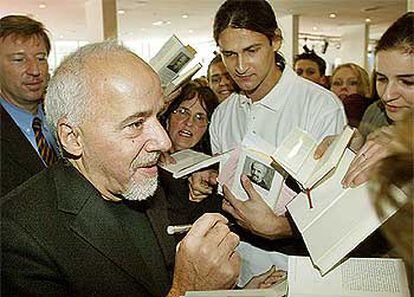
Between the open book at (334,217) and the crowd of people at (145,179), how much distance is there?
4cm

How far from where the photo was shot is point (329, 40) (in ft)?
49.7

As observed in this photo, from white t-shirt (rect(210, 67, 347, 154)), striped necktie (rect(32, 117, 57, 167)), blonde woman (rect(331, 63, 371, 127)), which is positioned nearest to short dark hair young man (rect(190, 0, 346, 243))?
white t-shirt (rect(210, 67, 347, 154))

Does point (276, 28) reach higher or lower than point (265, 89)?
higher

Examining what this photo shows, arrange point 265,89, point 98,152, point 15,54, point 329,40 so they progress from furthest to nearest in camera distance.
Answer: point 329,40 → point 15,54 → point 265,89 → point 98,152

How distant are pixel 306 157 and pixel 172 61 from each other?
702 millimetres

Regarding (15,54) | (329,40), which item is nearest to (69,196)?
(15,54)

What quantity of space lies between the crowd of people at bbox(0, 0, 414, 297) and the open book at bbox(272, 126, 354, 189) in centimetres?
4

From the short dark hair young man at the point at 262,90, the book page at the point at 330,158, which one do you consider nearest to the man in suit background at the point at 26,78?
the short dark hair young man at the point at 262,90

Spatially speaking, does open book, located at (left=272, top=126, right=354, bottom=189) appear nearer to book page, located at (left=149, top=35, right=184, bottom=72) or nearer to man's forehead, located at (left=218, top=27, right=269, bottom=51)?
man's forehead, located at (left=218, top=27, right=269, bottom=51)

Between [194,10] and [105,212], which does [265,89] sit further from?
[194,10]

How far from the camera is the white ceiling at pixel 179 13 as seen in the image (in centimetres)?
800

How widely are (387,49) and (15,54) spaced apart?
1.42m

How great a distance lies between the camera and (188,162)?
1.68 metres

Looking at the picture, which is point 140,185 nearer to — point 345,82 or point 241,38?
point 241,38
